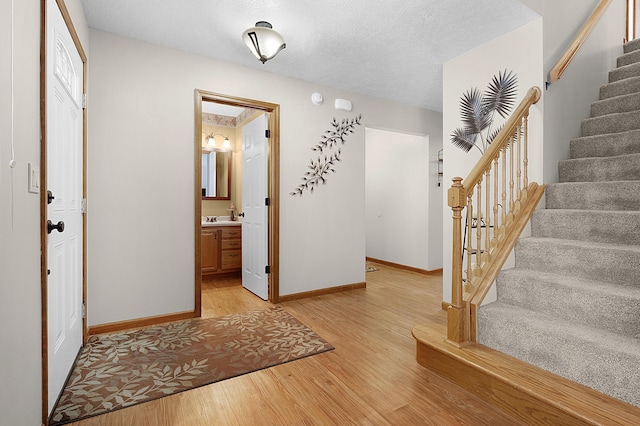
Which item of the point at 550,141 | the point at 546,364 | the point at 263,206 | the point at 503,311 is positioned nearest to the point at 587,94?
the point at 550,141

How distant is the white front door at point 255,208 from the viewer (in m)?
3.57

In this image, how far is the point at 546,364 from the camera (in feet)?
5.50

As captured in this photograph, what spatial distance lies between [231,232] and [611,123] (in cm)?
433

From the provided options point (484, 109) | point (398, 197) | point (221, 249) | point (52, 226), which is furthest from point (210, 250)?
point (484, 109)

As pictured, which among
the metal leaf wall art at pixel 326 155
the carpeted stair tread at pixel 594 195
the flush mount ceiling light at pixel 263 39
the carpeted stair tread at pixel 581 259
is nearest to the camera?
the carpeted stair tread at pixel 581 259

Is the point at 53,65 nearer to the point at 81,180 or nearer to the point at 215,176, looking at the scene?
the point at 81,180

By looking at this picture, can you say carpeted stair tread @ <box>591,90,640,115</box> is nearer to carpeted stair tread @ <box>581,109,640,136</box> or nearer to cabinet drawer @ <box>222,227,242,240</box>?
carpeted stair tread @ <box>581,109,640,136</box>

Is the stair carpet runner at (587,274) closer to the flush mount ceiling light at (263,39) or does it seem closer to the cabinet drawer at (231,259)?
the flush mount ceiling light at (263,39)

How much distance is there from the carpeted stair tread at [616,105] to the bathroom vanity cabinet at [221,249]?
4252mm

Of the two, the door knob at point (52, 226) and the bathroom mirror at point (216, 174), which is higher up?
the bathroom mirror at point (216, 174)

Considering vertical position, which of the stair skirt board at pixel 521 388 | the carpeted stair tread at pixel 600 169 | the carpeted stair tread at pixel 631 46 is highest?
the carpeted stair tread at pixel 631 46

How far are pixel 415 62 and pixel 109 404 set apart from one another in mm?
3647

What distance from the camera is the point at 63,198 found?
1.89 meters

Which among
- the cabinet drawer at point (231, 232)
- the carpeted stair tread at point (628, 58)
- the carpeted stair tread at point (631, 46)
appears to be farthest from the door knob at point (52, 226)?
the carpeted stair tread at point (631, 46)
